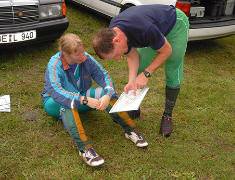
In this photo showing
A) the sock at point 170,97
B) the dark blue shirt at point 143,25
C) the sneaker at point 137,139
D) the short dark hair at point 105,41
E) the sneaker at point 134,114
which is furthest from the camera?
the sneaker at point 134,114

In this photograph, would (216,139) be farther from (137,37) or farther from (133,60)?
(137,37)

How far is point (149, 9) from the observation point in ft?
10.2

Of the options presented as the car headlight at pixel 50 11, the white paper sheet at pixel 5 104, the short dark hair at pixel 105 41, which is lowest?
the white paper sheet at pixel 5 104

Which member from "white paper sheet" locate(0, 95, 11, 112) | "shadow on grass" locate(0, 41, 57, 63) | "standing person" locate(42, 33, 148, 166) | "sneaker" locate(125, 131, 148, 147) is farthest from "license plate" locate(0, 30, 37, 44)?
"sneaker" locate(125, 131, 148, 147)

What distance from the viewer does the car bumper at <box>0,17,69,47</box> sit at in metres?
4.75

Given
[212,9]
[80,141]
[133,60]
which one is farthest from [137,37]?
[212,9]

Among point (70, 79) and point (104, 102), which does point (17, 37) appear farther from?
point (104, 102)

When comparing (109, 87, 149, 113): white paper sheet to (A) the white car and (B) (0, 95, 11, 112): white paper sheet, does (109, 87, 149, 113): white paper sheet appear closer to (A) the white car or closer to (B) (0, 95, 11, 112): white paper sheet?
(B) (0, 95, 11, 112): white paper sheet

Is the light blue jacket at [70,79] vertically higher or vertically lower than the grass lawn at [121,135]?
higher

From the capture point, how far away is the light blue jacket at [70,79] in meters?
3.29

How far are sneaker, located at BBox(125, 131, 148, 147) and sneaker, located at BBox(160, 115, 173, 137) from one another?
288mm

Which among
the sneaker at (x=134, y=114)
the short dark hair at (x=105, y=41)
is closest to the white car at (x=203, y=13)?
the sneaker at (x=134, y=114)

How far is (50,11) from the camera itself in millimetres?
5051

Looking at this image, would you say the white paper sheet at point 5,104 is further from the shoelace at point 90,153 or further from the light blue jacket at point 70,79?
the shoelace at point 90,153
